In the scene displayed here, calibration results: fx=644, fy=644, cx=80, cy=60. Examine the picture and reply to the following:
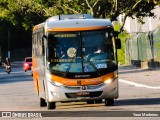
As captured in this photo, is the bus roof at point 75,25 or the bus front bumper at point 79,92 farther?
the bus roof at point 75,25

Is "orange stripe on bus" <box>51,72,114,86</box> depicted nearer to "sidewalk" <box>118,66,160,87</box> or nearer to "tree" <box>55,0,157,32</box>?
"sidewalk" <box>118,66,160,87</box>

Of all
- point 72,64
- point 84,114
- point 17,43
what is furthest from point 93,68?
point 17,43

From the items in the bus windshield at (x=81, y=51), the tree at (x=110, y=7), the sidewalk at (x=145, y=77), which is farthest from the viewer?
the tree at (x=110, y=7)

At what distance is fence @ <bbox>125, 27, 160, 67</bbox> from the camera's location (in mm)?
45469

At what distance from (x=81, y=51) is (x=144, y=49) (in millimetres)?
31842

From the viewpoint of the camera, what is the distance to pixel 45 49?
63.5ft

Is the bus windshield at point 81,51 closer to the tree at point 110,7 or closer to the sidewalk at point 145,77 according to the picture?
the sidewalk at point 145,77

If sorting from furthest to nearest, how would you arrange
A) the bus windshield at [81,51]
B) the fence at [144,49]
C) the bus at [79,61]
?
the fence at [144,49] → the bus windshield at [81,51] → the bus at [79,61]

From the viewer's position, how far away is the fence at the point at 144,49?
4547 centimetres

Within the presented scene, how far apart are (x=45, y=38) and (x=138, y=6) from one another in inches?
1433

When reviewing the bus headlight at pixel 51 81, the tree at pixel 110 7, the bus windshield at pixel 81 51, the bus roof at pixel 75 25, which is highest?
the tree at pixel 110 7

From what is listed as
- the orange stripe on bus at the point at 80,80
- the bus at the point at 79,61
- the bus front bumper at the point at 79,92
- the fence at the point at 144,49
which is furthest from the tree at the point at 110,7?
the bus front bumper at the point at 79,92

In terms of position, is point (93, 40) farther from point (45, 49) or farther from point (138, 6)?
point (138, 6)

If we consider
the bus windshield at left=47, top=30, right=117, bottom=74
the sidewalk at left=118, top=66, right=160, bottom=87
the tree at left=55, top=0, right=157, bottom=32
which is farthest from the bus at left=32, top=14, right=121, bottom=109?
the tree at left=55, top=0, right=157, bottom=32
